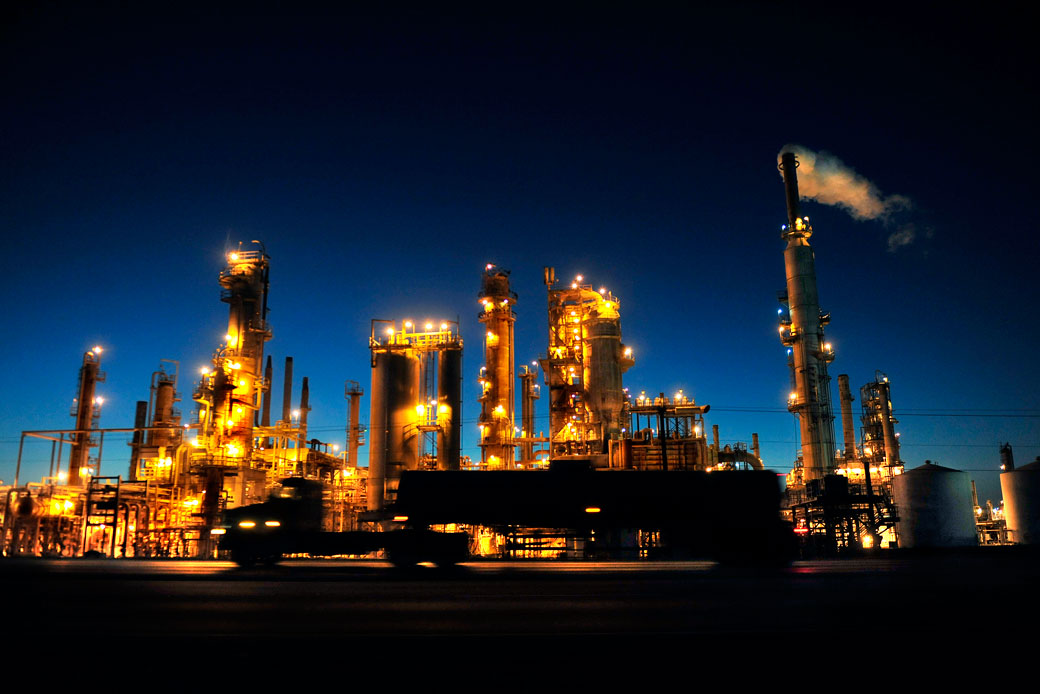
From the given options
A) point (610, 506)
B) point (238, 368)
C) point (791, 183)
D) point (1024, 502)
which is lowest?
point (1024, 502)

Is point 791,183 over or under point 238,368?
over

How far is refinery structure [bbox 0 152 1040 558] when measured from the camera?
45.1 m

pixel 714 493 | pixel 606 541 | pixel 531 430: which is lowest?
pixel 606 541

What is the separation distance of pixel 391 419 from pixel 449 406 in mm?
4879

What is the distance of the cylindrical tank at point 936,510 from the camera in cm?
4350

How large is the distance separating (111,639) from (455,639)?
3.48 meters

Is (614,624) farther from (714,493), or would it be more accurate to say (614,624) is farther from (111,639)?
(714,493)

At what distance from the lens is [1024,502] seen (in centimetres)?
4544

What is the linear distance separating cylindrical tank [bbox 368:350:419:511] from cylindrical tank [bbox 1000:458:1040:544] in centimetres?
4428

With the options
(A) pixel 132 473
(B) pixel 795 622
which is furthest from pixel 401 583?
(A) pixel 132 473

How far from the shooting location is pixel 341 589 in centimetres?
1176

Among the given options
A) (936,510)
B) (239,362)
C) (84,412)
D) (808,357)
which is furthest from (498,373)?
(84,412)

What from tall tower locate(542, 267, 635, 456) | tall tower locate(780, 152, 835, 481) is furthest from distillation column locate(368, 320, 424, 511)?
tall tower locate(780, 152, 835, 481)

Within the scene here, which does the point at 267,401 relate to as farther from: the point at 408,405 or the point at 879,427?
the point at 879,427
